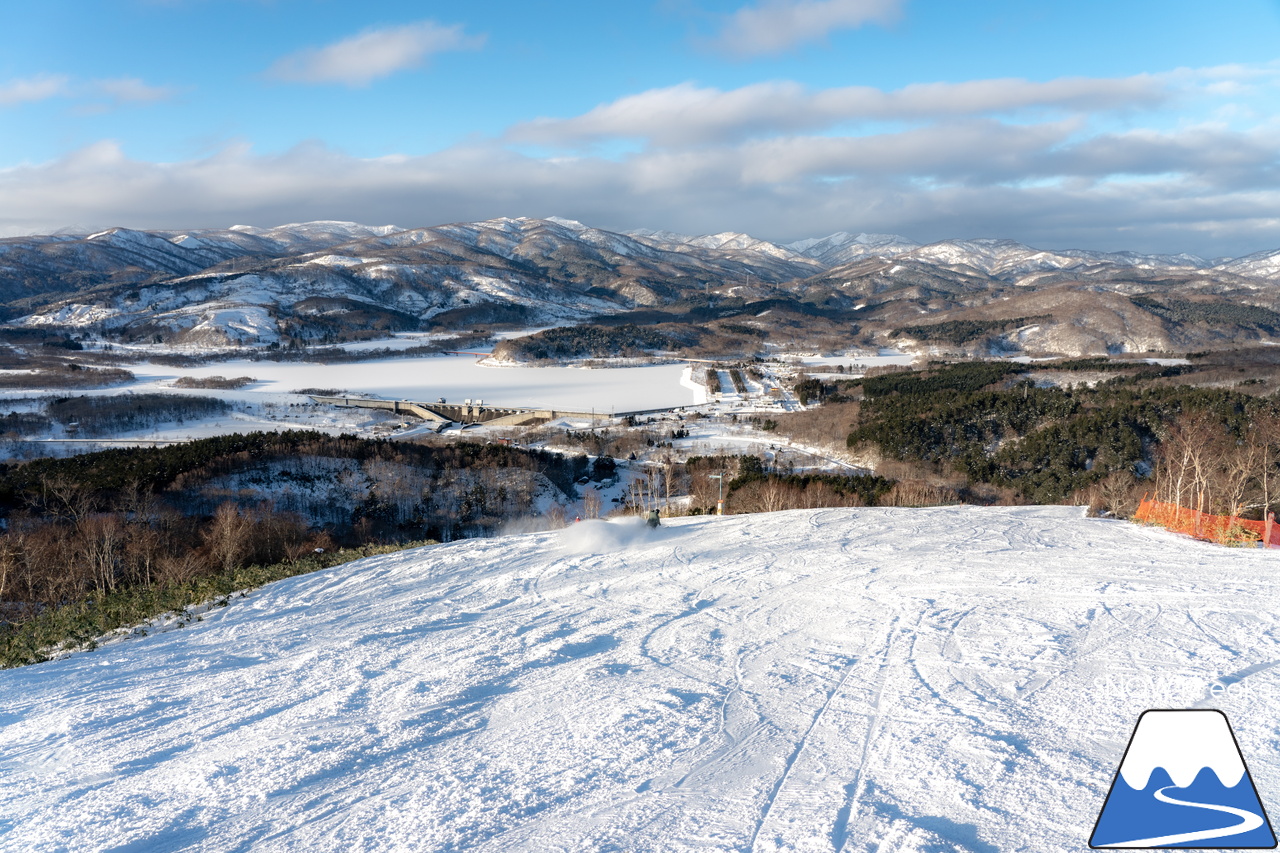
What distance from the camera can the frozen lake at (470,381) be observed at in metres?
87.0

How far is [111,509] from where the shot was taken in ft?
99.1

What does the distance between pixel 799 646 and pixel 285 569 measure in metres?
11.4

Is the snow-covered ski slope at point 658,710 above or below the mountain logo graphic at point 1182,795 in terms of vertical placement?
below

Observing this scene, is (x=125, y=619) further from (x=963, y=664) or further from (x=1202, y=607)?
(x=1202, y=607)

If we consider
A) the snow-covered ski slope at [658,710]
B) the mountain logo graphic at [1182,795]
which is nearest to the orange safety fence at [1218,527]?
the snow-covered ski slope at [658,710]

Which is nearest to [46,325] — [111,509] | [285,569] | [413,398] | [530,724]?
[413,398]

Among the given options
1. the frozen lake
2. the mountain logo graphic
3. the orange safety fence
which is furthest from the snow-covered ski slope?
the frozen lake

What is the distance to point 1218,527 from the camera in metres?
13.0

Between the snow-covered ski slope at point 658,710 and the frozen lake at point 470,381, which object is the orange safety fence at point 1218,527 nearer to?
the snow-covered ski slope at point 658,710

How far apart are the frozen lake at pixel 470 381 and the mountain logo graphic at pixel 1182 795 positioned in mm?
75800

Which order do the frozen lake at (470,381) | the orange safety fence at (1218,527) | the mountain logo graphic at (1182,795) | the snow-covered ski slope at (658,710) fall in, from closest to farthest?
1. the mountain logo graphic at (1182,795)
2. the snow-covered ski slope at (658,710)
3. the orange safety fence at (1218,527)
4. the frozen lake at (470,381)

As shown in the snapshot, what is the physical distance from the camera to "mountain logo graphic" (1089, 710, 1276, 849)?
313 centimetres

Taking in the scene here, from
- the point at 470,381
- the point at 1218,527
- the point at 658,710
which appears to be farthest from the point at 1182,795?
the point at 470,381

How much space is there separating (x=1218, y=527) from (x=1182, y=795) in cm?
1303
